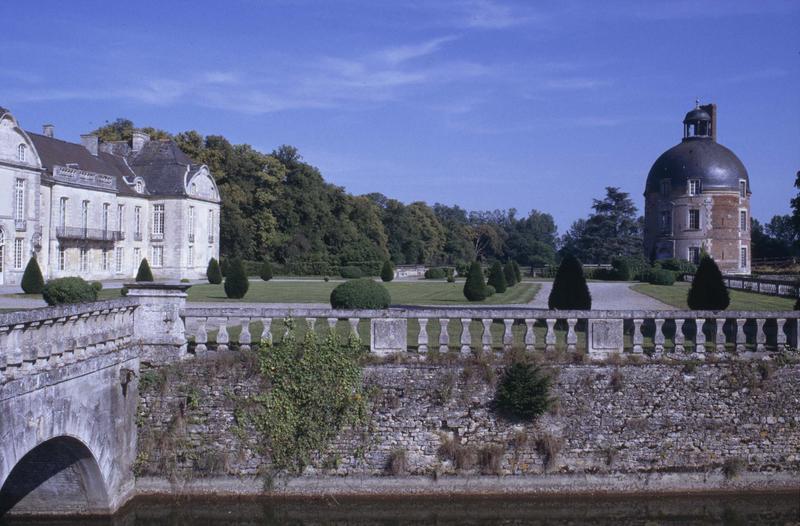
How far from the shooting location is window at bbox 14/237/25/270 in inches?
1289

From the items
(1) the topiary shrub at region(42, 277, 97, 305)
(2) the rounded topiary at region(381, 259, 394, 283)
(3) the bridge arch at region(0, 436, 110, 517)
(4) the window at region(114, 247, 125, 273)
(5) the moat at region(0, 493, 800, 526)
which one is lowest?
(5) the moat at region(0, 493, 800, 526)

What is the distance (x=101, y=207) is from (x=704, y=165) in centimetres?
3732

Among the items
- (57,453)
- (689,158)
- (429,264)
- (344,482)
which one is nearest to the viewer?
(57,453)

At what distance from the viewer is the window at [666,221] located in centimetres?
5000

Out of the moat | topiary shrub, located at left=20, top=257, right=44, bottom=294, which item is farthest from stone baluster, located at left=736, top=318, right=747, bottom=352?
topiary shrub, located at left=20, top=257, right=44, bottom=294

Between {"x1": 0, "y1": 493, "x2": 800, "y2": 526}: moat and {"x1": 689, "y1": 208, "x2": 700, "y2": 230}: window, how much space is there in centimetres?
4263

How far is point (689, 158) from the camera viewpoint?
160 ft

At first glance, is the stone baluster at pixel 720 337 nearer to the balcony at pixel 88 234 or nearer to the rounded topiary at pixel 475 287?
the rounded topiary at pixel 475 287

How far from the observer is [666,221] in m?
50.3

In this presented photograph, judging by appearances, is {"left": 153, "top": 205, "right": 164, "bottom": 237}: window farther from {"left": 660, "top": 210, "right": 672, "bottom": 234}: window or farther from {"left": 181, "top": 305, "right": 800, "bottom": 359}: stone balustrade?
{"left": 181, "top": 305, "right": 800, "bottom": 359}: stone balustrade

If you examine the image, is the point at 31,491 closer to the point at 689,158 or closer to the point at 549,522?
the point at 549,522

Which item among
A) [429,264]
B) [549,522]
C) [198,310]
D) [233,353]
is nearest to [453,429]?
[549,522]

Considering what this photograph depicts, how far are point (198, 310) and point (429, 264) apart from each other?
5799cm

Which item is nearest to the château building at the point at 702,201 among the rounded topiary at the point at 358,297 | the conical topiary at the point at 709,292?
the conical topiary at the point at 709,292
